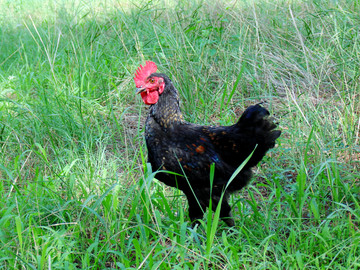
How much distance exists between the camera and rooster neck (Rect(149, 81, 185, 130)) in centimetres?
312

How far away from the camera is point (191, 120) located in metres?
4.39

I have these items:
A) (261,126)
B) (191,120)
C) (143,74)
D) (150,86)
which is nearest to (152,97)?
(150,86)

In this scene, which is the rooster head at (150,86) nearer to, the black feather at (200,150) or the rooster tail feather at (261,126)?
the black feather at (200,150)

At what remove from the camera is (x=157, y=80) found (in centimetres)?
314

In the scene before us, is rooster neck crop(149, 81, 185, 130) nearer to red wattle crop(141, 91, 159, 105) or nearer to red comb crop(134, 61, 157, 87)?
red wattle crop(141, 91, 159, 105)

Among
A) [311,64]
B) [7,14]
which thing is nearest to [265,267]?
[311,64]

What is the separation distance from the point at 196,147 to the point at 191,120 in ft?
4.41

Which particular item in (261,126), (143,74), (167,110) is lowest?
(261,126)

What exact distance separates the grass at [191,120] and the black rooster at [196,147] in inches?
7.4

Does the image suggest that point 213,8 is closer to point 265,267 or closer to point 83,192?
point 83,192

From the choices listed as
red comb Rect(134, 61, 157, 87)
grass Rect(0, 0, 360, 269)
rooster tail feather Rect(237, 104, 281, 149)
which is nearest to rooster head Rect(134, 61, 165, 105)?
red comb Rect(134, 61, 157, 87)

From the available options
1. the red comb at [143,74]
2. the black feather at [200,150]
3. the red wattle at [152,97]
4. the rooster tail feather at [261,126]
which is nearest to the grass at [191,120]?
the black feather at [200,150]

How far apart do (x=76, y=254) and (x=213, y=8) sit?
3.92 metres

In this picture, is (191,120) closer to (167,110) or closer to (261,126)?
(167,110)
